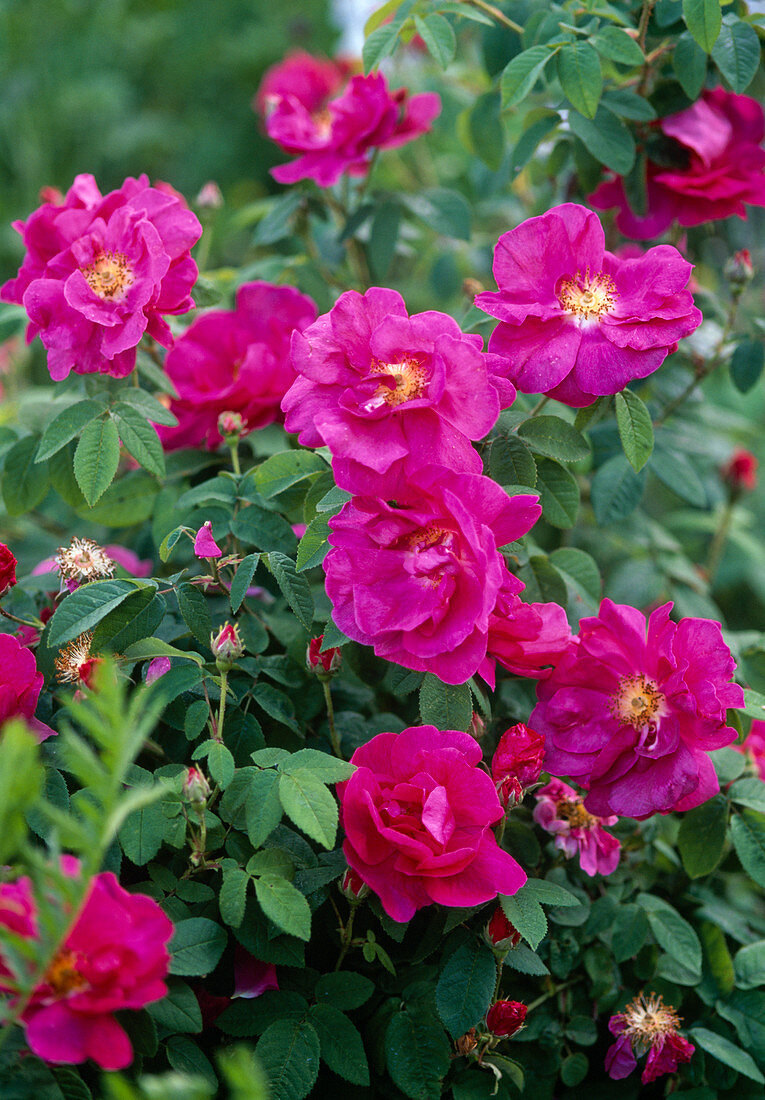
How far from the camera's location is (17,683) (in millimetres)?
677

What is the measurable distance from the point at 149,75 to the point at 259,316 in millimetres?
3062

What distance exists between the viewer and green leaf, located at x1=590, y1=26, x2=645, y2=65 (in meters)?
0.85

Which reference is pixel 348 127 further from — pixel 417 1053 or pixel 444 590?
pixel 417 1053

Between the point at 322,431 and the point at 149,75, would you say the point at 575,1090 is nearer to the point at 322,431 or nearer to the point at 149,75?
the point at 322,431

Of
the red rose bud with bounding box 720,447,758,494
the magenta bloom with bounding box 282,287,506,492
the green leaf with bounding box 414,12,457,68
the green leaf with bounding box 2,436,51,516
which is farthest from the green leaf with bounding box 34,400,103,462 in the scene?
the red rose bud with bounding box 720,447,758,494

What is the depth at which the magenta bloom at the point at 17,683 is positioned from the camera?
673 millimetres

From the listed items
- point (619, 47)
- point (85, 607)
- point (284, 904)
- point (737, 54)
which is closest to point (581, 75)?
point (619, 47)

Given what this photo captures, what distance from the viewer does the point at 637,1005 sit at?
75 cm

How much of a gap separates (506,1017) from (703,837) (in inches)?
9.9

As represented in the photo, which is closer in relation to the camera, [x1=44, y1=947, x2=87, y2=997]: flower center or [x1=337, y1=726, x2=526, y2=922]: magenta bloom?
[x1=44, y1=947, x2=87, y2=997]: flower center

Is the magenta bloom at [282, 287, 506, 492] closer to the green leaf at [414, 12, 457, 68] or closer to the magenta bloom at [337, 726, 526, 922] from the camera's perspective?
the magenta bloom at [337, 726, 526, 922]

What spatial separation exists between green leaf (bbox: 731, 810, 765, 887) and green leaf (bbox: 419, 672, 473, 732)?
0.30 metres

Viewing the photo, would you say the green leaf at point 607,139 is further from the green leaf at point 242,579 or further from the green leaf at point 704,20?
the green leaf at point 242,579

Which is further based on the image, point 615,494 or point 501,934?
point 615,494
